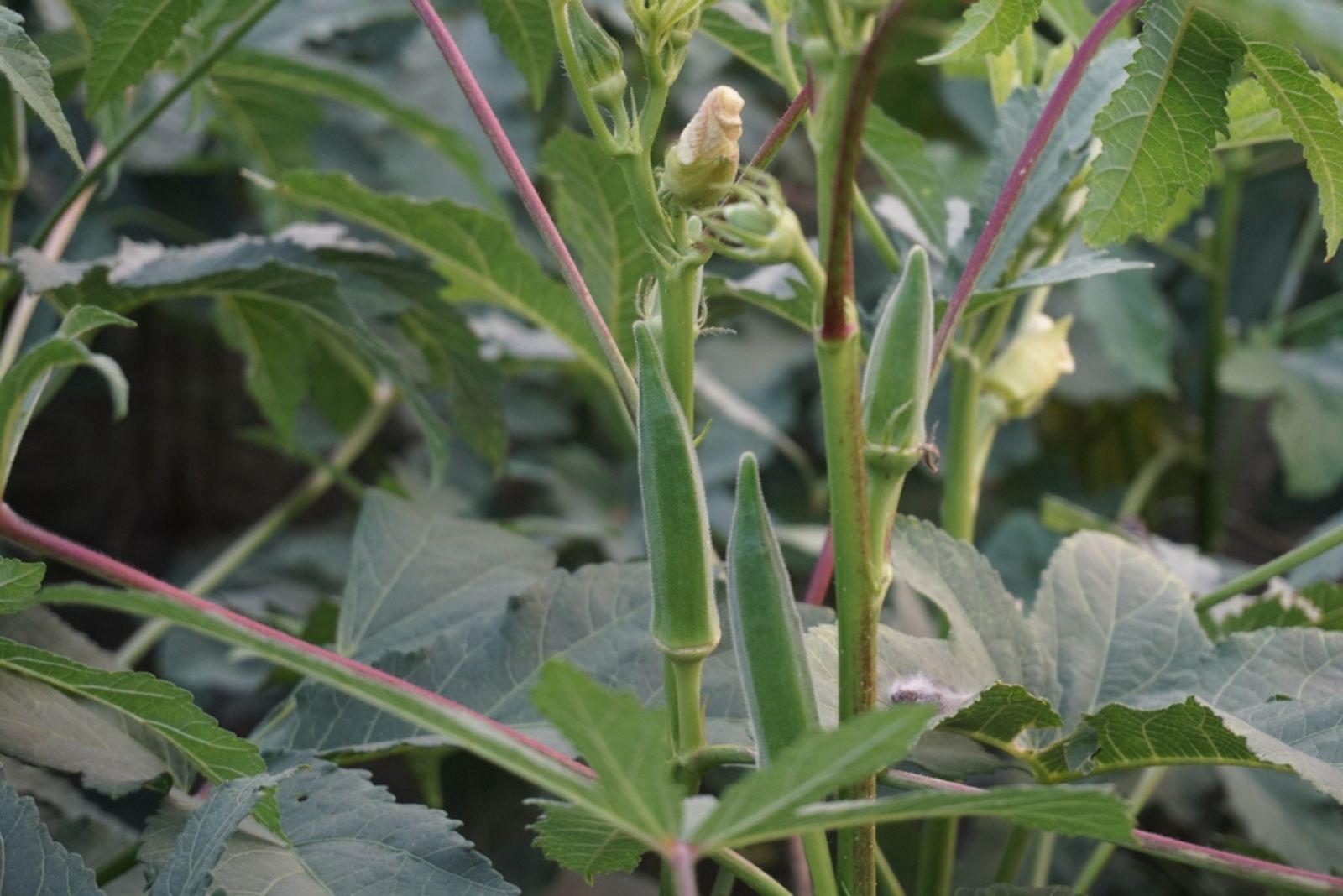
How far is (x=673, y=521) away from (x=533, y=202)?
6.3 inches

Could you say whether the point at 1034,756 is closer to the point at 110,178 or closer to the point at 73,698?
the point at 73,698

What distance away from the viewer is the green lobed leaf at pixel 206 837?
0.43m

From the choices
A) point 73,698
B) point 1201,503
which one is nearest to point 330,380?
point 73,698

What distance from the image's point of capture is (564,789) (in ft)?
1.15

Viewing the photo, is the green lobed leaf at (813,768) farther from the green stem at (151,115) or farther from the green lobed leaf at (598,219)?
the green stem at (151,115)

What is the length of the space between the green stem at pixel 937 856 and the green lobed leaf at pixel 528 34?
447 mm

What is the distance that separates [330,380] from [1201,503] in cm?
99

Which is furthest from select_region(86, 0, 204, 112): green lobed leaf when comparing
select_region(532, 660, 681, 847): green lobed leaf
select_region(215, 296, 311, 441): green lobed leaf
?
select_region(532, 660, 681, 847): green lobed leaf

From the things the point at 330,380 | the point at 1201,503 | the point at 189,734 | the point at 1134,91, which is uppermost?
the point at 1134,91

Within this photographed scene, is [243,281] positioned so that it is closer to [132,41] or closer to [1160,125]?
[132,41]

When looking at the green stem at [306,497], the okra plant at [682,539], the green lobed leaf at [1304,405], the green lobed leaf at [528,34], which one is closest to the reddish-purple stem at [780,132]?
the okra plant at [682,539]

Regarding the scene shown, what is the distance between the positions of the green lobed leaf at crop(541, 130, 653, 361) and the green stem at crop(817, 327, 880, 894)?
0.32 metres

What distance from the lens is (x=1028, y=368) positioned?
2.36 feet

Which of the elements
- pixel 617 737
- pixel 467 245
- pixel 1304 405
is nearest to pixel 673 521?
pixel 617 737
